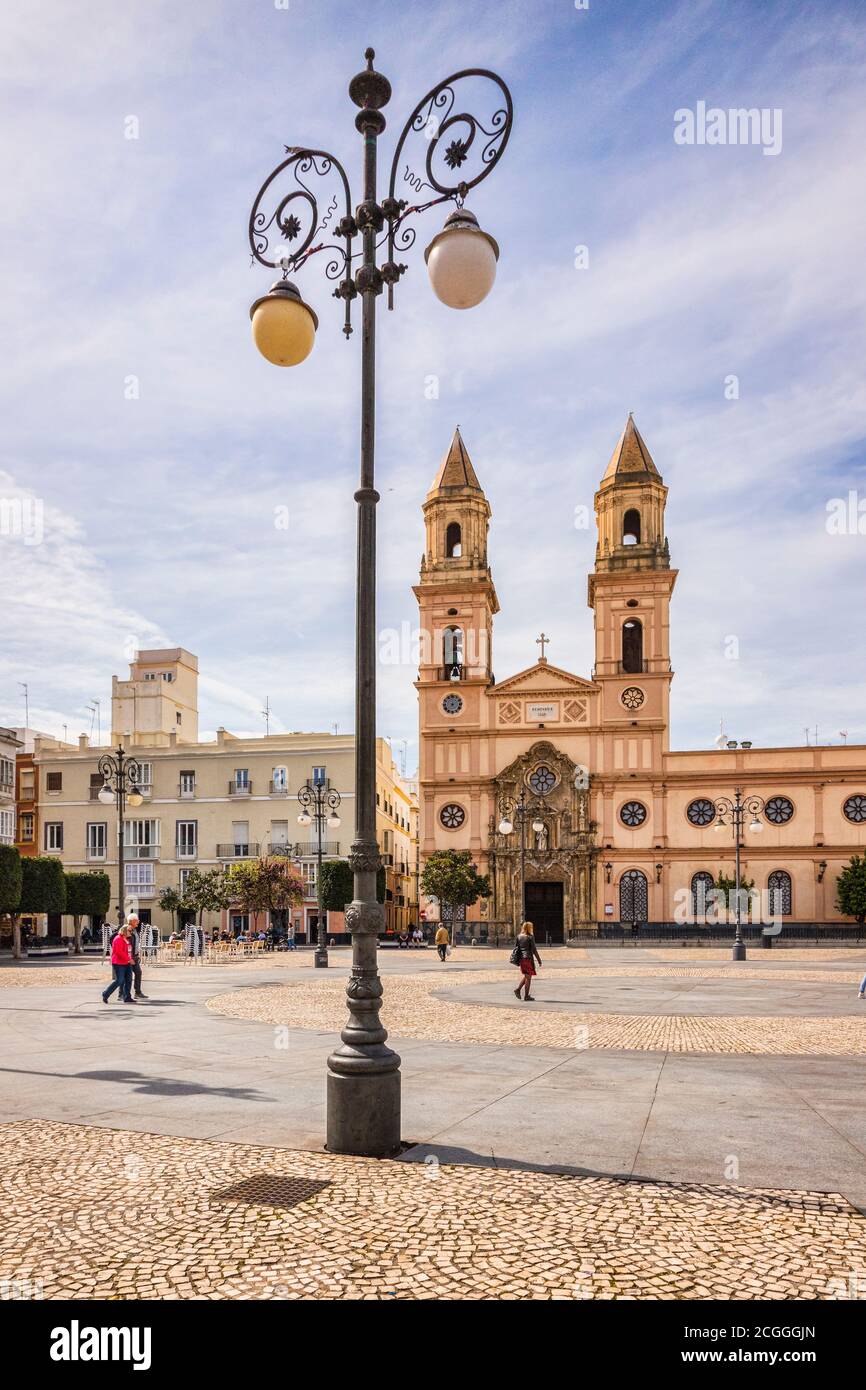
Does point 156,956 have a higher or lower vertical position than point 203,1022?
lower

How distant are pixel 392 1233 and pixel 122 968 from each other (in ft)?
47.2

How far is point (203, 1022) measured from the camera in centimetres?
1512

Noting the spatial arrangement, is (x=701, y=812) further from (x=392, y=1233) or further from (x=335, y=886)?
(x=392, y=1233)

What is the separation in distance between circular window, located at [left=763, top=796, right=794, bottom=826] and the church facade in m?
0.05

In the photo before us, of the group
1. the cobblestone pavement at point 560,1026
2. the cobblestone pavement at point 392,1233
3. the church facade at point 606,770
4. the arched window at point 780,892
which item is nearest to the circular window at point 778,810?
the church facade at point 606,770

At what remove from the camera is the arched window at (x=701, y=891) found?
5241cm

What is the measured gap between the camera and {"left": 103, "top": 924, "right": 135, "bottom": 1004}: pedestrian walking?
18.2 meters

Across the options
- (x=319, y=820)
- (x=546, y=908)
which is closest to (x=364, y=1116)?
(x=319, y=820)

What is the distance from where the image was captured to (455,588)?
58156 millimetres
